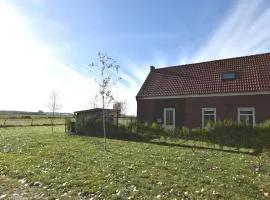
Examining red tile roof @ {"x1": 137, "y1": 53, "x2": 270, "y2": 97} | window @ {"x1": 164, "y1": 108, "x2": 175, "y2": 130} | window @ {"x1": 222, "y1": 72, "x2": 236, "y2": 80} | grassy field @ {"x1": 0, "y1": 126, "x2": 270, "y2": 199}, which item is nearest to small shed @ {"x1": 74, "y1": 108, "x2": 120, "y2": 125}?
red tile roof @ {"x1": 137, "y1": 53, "x2": 270, "y2": 97}

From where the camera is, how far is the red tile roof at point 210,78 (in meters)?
23.1

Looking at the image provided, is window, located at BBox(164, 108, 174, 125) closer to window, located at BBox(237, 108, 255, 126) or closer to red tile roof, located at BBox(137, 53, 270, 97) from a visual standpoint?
red tile roof, located at BBox(137, 53, 270, 97)

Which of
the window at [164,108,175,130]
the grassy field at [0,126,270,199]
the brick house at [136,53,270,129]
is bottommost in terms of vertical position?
the grassy field at [0,126,270,199]

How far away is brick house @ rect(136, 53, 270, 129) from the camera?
22.4m

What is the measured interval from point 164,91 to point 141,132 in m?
7.02

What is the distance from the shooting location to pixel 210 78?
25.7 m

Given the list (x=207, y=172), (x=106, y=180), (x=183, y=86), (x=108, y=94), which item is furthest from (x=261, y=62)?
(x=106, y=180)

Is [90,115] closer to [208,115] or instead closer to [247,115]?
[208,115]

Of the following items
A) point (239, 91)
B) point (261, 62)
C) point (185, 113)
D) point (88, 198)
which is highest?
point (261, 62)

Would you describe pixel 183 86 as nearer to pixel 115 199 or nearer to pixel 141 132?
pixel 141 132

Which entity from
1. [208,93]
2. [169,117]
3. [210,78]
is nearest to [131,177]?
[208,93]

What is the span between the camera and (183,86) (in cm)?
2664

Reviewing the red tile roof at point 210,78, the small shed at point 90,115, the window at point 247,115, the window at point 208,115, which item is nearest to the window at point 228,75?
the red tile roof at point 210,78

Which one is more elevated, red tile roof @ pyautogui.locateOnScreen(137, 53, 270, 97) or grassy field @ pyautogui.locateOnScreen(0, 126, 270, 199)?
red tile roof @ pyautogui.locateOnScreen(137, 53, 270, 97)
